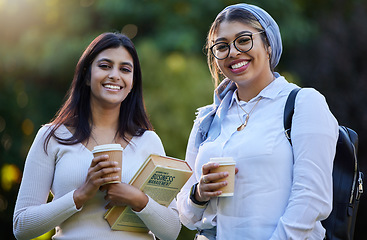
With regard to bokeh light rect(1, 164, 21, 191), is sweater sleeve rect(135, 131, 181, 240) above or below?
above

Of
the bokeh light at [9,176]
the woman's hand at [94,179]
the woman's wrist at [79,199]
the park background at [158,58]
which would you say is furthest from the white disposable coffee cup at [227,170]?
the bokeh light at [9,176]

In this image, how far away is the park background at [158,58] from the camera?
431 inches

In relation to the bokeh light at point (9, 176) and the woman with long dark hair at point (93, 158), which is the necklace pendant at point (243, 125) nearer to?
the woman with long dark hair at point (93, 158)

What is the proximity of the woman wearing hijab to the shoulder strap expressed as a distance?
0.04 meters

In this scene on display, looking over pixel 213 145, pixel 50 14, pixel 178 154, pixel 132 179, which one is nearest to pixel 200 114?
pixel 213 145

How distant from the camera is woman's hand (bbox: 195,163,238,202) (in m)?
2.75

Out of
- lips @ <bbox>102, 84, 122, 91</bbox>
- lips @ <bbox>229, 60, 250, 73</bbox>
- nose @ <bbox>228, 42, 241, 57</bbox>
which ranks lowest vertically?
lips @ <bbox>102, 84, 122, 91</bbox>

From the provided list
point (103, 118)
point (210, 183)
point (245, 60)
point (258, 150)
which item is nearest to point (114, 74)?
point (103, 118)

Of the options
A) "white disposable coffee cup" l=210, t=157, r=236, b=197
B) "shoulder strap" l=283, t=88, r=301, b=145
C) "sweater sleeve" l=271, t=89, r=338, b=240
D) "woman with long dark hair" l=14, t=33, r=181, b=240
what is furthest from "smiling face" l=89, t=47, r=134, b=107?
"sweater sleeve" l=271, t=89, r=338, b=240

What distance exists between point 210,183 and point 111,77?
1038 mm

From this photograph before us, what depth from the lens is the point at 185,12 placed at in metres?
13.9

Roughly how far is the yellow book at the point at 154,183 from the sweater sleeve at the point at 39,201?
280mm

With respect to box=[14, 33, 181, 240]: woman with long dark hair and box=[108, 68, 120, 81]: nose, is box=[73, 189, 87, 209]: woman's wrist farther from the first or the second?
box=[108, 68, 120, 81]: nose

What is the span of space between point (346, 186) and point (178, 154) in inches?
287
